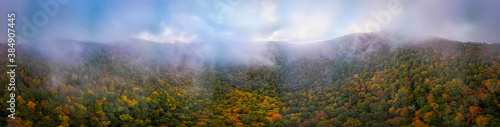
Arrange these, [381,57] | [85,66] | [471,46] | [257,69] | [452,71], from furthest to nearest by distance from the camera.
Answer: [257,69], [381,57], [471,46], [452,71], [85,66]

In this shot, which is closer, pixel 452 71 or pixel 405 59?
pixel 452 71

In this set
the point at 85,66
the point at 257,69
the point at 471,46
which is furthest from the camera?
the point at 257,69

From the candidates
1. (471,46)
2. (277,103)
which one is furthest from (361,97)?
(471,46)

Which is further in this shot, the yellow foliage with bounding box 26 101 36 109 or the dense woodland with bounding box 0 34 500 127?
the dense woodland with bounding box 0 34 500 127

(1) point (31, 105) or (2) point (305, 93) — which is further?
(2) point (305, 93)

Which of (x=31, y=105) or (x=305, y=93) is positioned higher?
(x=31, y=105)

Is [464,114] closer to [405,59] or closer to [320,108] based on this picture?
[320,108]

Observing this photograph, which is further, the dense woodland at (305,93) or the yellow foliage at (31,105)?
the dense woodland at (305,93)

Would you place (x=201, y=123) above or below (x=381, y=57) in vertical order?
below
